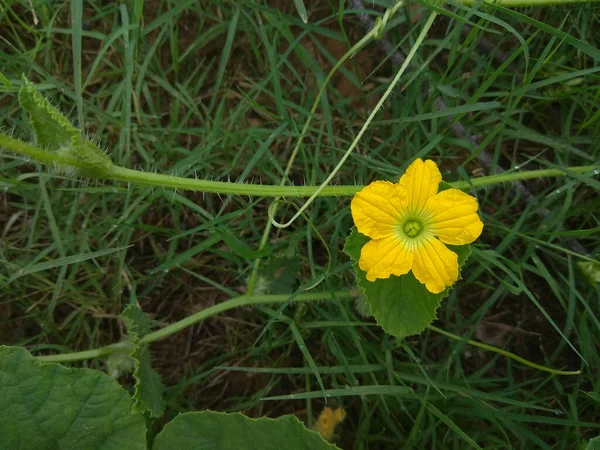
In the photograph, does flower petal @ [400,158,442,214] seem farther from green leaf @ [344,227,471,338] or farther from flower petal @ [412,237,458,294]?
green leaf @ [344,227,471,338]

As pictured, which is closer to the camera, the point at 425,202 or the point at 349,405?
the point at 425,202

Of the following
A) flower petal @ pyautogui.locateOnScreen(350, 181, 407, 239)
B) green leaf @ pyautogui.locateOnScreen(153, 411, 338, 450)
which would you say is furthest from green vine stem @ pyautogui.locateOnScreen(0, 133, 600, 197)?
green leaf @ pyautogui.locateOnScreen(153, 411, 338, 450)

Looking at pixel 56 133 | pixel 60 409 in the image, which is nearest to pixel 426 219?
pixel 56 133

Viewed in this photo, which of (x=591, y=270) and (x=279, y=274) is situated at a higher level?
(x=591, y=270)

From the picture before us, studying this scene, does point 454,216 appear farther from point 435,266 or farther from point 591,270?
point 591,270

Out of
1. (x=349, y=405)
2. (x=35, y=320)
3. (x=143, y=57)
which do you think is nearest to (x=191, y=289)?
(x=35, y=320)

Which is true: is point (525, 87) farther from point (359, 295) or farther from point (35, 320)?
point (35, 320)

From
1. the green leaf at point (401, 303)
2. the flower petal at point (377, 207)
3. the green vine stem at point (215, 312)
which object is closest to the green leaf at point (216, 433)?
the green vine stem at point (215, 312)
